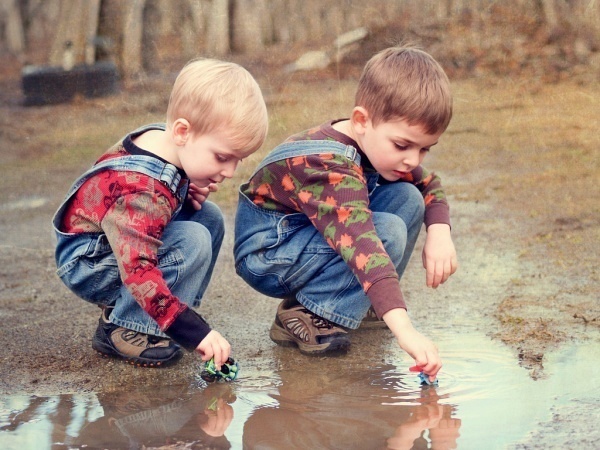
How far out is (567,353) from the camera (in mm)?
3041

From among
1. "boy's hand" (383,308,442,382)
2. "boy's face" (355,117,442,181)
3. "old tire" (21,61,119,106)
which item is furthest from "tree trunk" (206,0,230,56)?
"boy's hand" (383,308,442,382)

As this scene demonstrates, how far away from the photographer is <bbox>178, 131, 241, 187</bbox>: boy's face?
2.88 metres

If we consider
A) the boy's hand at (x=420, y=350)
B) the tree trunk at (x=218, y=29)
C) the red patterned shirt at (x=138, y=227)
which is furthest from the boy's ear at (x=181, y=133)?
the tree trunk at (x=218, y=29)

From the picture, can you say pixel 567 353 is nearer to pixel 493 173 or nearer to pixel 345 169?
pixel 345 169

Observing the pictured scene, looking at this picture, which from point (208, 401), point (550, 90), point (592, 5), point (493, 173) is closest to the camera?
point (208, 401)

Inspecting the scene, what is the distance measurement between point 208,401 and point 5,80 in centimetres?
1064

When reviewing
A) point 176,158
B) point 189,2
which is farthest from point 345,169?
point 189,2

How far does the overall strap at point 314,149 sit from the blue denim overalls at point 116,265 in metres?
0.34

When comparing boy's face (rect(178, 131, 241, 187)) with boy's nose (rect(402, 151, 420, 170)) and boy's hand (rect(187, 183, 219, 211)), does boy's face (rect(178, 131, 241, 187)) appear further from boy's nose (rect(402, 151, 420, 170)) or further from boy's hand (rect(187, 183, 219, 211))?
boy's nose (rect(402, 151, 420, 170))

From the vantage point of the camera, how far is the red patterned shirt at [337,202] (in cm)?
274

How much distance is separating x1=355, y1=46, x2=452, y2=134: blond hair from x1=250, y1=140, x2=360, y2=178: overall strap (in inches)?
5.1

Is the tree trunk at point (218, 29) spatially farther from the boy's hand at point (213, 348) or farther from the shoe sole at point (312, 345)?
the boy's hand at point (213, 348)

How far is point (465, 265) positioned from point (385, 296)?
150cm

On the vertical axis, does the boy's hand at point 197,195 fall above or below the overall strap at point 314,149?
below
